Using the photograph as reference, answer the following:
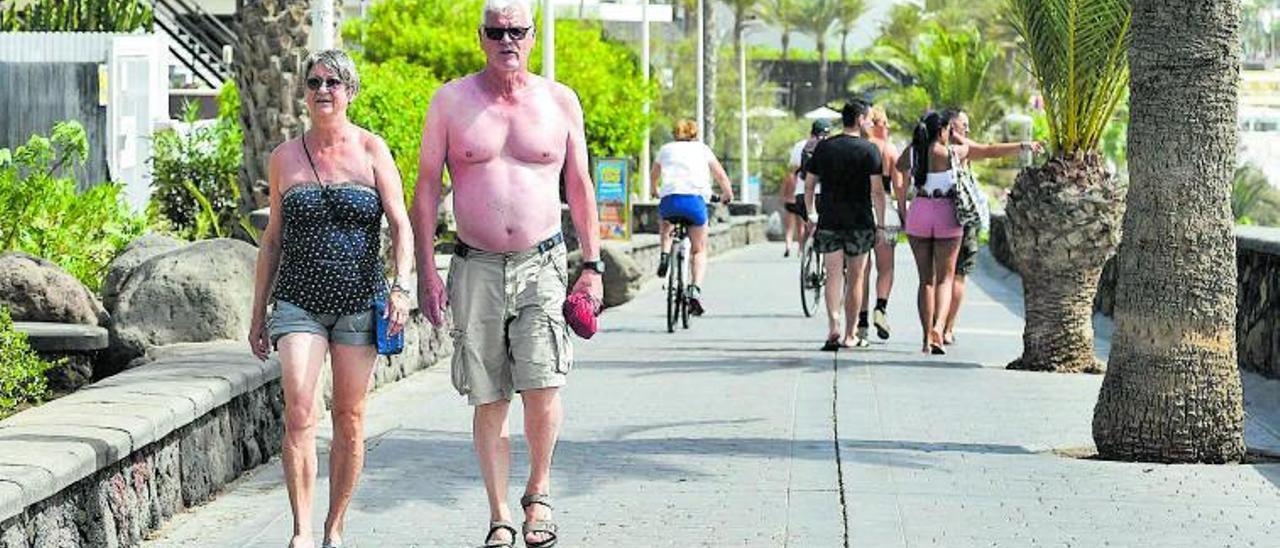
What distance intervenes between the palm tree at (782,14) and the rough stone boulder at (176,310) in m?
86.9

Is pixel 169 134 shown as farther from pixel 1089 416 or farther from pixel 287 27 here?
pixel 1089 416

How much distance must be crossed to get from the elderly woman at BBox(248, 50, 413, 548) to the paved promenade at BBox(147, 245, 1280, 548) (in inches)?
21.1

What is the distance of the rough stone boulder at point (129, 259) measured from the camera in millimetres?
13508

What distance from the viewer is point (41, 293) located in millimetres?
12461

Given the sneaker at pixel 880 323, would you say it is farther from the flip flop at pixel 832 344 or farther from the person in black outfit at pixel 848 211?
the flip flop at pixel 832 344

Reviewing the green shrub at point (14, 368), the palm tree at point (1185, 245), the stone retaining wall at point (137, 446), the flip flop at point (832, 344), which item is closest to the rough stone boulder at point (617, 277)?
the flip flop at point (832, 344)

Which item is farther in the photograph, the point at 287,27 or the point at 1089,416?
the point at 287,27

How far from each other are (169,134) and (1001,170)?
Result: 52.6 metres

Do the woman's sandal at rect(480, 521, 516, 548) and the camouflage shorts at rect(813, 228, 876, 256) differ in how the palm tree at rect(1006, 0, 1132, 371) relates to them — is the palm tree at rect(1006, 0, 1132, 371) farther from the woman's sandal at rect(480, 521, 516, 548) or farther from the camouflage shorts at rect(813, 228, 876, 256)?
the woman's sandal at rect(480, 521, 516, 548)

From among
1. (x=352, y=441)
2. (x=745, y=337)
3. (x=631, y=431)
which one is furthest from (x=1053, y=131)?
(x=352, y=441)

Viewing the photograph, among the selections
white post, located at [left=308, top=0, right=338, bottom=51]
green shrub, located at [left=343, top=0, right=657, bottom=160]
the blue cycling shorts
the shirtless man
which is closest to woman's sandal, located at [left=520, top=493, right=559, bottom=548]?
the shirtless man

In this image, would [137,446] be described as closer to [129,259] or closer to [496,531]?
[496,531]

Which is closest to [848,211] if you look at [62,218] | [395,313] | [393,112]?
[62,218]

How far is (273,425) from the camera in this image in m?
11.1
